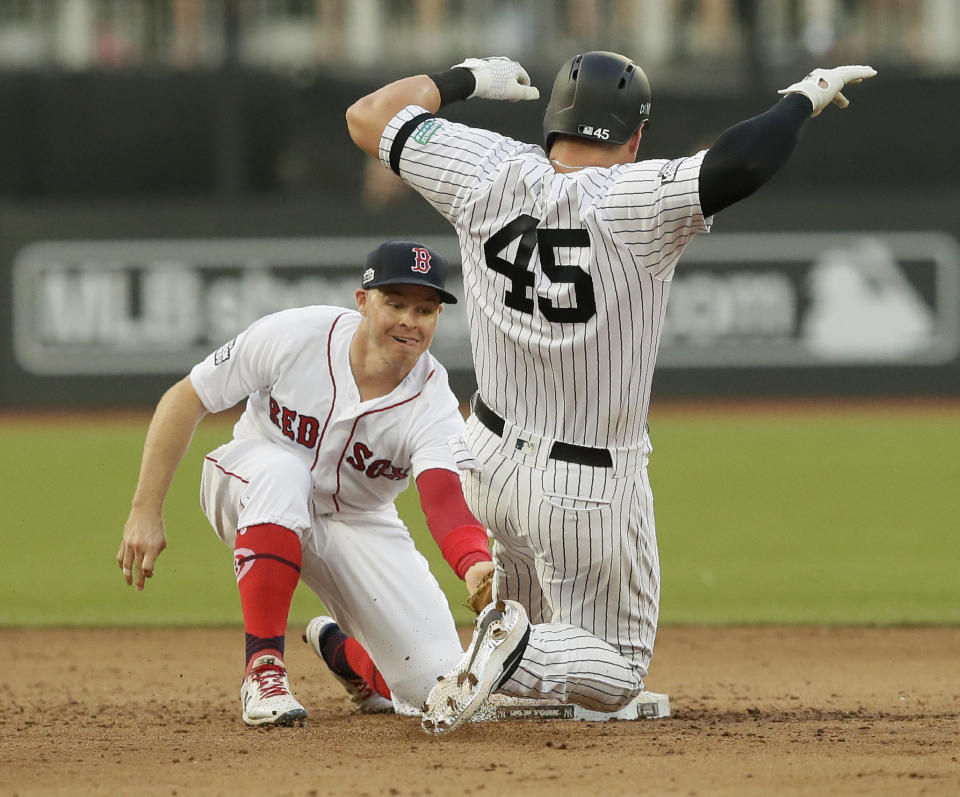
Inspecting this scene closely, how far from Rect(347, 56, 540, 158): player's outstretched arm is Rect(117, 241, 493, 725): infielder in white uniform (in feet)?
1.43

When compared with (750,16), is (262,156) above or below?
below

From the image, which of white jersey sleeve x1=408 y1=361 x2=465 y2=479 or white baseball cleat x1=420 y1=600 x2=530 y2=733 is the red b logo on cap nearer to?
white jersey sleeve x1=408 y1=361 x2=465 y2=479

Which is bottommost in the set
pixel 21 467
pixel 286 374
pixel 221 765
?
pixel 21 467

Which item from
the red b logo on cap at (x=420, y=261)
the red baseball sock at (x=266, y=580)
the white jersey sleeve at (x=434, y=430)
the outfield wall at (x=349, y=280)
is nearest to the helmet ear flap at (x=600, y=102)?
the red b logo on cap at (x=420, y=261)

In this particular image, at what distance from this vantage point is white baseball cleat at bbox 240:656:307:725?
4.25 meters

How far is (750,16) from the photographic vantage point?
15.8 m

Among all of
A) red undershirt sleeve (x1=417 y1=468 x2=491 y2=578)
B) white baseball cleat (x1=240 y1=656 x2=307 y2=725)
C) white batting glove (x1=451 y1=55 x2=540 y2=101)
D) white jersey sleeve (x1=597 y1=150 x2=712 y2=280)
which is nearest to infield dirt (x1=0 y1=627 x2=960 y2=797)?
white baseball cleat (x1=240 y1=656 x2=307 y2=725)

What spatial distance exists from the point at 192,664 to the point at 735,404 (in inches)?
392

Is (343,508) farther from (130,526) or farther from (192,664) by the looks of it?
(192,664)

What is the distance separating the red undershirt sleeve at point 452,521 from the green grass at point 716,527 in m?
2.70

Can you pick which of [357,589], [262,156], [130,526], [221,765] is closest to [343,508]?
[357,589]

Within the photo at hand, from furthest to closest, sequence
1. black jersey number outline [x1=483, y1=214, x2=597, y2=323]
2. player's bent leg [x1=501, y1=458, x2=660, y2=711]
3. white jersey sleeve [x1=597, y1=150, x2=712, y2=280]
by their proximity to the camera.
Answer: player's bent leg [x1=501, y1=458, x2=660, y2=711] → black jersey number outline [x1=483, y1=214, x2=597, y2=323] → white jersey sleeve [x1=597, y1=150, x2=712, y2=280]

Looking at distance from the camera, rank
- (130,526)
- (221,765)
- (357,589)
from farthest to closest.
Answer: (357,589), (130,526), (221,765)

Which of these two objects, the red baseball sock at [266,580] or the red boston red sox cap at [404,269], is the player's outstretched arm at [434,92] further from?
→ the red baseball sock at [266,580]
